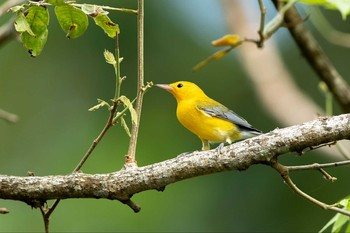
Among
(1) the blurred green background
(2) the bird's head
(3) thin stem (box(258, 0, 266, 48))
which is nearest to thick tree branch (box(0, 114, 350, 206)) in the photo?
(3) thin stem (box(258, 0, 266, 48))

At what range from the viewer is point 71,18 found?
263 centimetres

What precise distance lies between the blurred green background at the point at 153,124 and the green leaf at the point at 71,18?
620 cm

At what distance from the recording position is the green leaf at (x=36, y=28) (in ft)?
8.50

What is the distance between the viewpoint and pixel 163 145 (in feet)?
32.0

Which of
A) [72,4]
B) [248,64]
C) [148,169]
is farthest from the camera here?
[248,64]

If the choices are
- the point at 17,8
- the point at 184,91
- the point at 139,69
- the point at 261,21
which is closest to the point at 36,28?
the point at 17,8

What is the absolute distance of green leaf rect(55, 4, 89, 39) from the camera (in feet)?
8.56

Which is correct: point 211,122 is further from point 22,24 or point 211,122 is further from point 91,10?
point 22,24

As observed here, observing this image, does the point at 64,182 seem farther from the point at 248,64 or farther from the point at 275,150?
the point at 248,64

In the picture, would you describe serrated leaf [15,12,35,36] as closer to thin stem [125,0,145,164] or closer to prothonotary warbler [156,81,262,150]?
thin stem [125,0,145,164]

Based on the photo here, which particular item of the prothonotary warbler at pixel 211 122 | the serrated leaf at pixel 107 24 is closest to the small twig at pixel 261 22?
the prothonotary warbler at pixel 211 122

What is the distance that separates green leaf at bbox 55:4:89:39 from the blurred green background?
6203mm

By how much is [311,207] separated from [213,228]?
1.39 meters

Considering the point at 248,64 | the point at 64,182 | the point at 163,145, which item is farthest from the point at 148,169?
the point at 163,145
